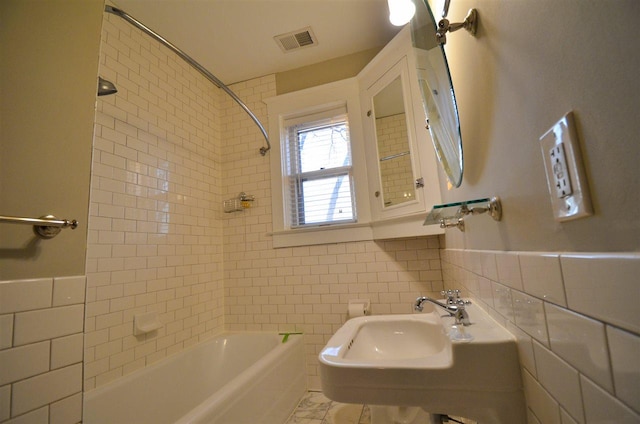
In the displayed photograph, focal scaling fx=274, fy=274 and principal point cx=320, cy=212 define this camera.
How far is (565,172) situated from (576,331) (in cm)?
25

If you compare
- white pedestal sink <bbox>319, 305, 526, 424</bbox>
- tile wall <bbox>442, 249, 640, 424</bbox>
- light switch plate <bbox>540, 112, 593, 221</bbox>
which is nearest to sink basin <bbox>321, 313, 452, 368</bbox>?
white pedestal sink <bbox>319, 305, 526, 424</bbox>

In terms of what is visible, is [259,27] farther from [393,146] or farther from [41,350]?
[41,350]

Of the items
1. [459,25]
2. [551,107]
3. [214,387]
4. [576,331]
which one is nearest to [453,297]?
[576,331]

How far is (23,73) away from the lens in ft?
2.59

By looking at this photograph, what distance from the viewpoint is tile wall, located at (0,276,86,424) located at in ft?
2.34

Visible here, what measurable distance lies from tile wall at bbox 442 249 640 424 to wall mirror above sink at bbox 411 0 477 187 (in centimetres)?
44

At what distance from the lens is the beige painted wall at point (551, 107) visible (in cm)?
33

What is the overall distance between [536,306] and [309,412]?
6.25 ft

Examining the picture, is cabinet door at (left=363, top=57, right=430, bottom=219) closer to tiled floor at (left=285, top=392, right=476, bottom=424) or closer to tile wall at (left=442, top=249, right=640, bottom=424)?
tile wall at (left=442, top=249, right=640, bottom=424)


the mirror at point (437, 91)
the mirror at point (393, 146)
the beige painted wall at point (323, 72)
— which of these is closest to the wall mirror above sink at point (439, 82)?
the mirror at point (437, 91)

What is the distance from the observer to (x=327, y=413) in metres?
1.89

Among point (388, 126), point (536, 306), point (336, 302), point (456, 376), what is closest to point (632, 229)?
point (536, 306)

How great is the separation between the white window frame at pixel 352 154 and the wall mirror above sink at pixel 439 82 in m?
1.11

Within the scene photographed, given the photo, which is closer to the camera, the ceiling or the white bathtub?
the white bathtub
